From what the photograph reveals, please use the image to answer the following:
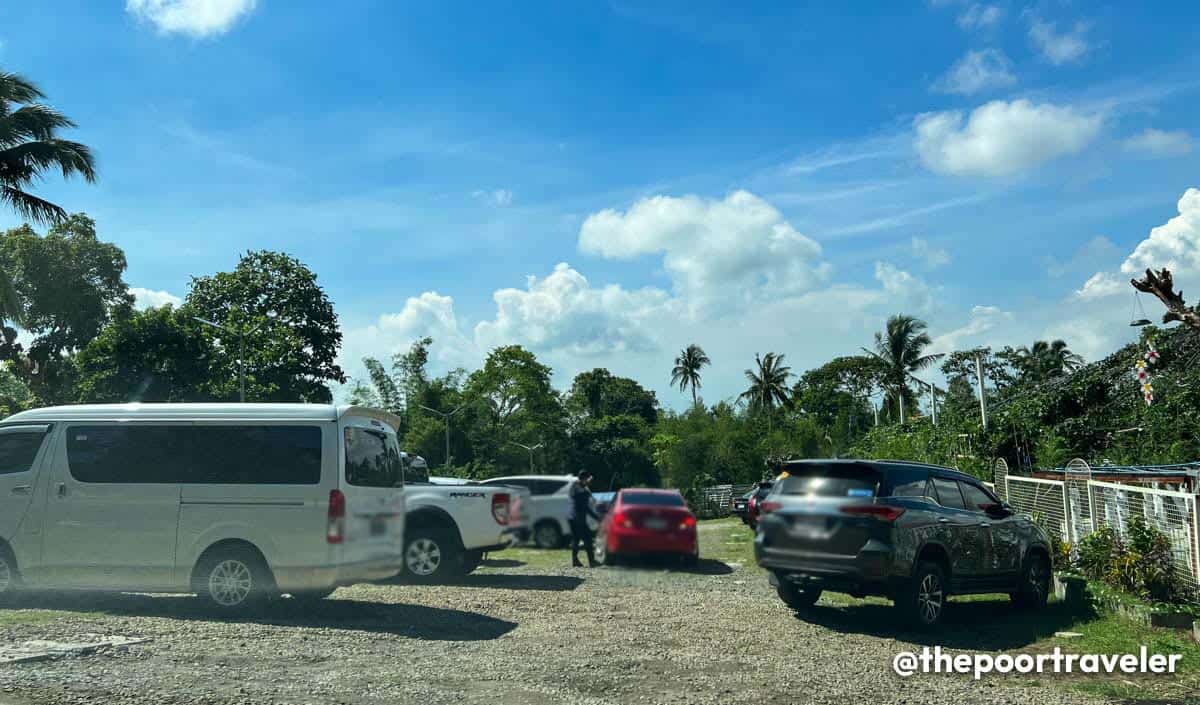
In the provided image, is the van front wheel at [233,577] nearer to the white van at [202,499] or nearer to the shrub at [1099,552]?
the white van at [202,499]

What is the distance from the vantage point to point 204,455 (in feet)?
28.8

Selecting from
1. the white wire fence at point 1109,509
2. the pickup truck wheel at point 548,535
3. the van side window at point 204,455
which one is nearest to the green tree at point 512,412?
the pickup truck wheel at point 548,535

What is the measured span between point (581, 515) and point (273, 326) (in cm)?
3761

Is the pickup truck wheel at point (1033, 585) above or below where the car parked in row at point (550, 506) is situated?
below

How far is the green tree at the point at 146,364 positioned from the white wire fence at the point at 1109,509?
31.7 m

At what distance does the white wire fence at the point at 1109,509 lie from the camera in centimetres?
984

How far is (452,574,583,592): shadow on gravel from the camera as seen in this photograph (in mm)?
10530

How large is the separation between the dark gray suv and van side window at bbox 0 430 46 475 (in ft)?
25.2

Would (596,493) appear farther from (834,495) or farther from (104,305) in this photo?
(104,305)

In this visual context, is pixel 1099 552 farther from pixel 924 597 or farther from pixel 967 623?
pixel 924 597

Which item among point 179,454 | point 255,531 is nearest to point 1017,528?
point 255,531

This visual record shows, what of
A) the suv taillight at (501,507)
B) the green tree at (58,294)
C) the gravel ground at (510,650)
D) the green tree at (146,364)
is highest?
the green tree at (58,294)

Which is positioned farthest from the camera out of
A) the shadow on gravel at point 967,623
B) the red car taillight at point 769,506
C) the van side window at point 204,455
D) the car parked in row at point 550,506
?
the shadow on gravel at point 967,623

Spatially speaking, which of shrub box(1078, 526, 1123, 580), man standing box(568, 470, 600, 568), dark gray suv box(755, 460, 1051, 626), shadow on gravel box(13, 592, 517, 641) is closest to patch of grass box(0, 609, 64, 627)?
shadow on gravel box(13, 592, 517, 641)
